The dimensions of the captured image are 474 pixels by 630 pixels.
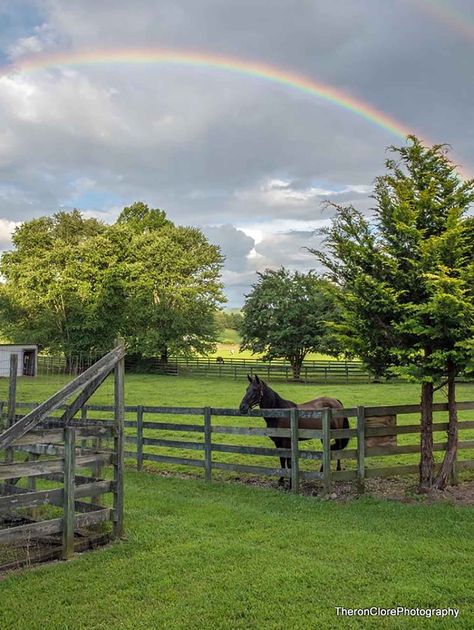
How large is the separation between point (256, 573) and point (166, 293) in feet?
138

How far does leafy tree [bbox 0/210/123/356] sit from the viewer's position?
4550 cm

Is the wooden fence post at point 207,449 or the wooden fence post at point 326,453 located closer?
the wooden fence post at point 326,453

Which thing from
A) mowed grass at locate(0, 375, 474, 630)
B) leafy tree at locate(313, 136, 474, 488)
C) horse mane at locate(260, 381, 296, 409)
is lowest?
mowed grass at locate(0, 375, 474, 630)

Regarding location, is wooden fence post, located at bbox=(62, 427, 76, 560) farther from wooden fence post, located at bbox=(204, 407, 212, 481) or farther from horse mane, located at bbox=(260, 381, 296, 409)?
horse mane, located at bbox=(260, 381, 296, 409)

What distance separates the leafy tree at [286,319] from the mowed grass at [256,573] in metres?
29.5

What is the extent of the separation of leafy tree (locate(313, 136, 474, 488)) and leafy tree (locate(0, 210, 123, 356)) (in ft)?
127

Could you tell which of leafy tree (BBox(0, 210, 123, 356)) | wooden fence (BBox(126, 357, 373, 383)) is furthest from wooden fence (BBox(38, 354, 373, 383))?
leafy tree (BBox(0, 210, 123, 356))

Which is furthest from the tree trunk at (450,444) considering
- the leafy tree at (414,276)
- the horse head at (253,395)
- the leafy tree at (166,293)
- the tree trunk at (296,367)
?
the leafy tree at (166,293)

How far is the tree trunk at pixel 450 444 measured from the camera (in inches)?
353

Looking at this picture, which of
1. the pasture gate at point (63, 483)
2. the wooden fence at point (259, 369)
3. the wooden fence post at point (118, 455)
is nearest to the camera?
the pasture gate at point (63, 483)

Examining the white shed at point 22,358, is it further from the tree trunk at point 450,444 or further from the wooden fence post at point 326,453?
the tree trunk at point 450,444

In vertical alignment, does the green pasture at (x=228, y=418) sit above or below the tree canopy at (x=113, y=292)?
below

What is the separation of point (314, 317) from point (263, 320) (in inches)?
154

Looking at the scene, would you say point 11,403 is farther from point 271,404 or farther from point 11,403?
point 271,404
